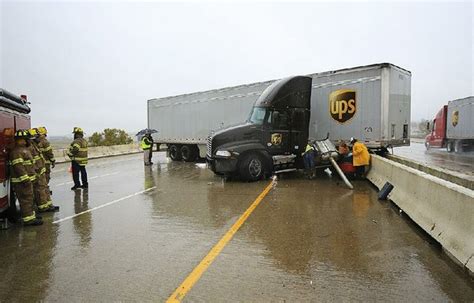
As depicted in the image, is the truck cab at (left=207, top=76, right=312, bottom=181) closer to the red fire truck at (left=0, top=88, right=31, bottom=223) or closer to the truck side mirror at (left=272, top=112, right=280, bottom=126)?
the truck side mirror at (left=272, top=112, right=280, bottom=126)

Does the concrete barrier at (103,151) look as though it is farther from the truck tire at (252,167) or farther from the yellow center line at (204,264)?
the yellow center line at (204,264)

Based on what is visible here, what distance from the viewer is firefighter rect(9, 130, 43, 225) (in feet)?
20.5

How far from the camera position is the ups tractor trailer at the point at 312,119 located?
11664mm

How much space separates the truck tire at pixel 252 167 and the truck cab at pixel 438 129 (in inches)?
824

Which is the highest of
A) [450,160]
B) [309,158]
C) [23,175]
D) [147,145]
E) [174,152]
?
[147,145]

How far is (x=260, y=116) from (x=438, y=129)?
21.3 meters

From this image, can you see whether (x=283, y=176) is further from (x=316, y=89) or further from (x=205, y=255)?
(x=205, y=255)

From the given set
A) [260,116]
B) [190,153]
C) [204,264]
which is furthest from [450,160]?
[204,264]

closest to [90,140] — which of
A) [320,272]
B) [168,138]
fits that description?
[168,138]

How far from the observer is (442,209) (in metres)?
5.02

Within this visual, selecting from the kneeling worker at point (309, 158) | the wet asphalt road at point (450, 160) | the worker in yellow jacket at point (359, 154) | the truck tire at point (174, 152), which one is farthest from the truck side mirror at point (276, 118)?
the truck tire at point (174, 152)

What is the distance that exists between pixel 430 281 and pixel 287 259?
5.32ft

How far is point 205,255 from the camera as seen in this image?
4.68 metres

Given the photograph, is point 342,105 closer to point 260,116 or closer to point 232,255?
point 260,116
